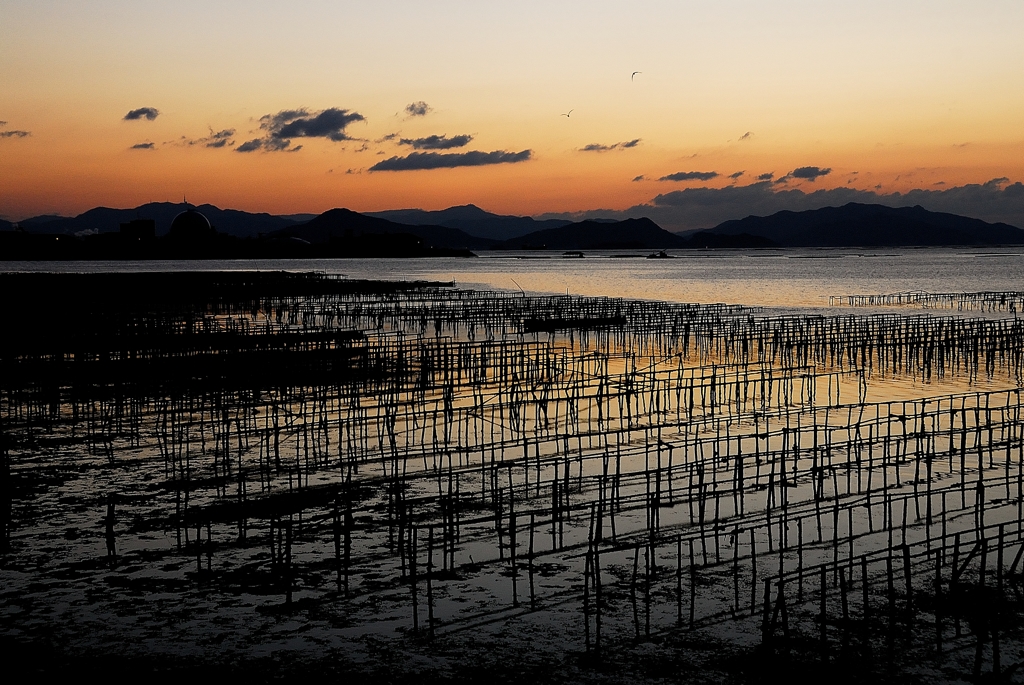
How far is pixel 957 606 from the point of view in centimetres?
1163

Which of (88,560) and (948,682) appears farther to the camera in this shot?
(88,560)

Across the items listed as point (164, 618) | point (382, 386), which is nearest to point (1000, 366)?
point (382, 386)

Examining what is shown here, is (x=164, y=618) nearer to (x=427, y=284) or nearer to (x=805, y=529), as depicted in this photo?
(x=805, y=529)

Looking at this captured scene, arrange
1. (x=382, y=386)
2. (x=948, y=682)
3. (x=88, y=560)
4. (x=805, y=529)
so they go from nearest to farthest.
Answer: (x=948, y=682) → (x=88, y=560) → (x=805, y=529) → (x=382, y=386)

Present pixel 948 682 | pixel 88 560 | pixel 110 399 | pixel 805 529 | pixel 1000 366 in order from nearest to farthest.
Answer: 1. pixel 948 682
2. pixel 88 560
3. pixel 805 529
4. pixel 110 399
5. pixel 1000 366

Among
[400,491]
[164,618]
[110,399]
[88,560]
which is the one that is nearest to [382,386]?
[110,399]

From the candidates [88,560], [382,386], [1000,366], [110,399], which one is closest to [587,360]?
[382,386]

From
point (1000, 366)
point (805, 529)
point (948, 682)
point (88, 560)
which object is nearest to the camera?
point (948, 682)

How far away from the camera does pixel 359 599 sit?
12.4 meters

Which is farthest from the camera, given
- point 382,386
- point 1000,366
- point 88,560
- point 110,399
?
point 1000,366

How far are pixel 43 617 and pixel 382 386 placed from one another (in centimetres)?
1984

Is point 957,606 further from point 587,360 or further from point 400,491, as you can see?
point 587,360

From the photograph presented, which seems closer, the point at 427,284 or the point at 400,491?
the point at 400,491

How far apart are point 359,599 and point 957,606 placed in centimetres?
757
